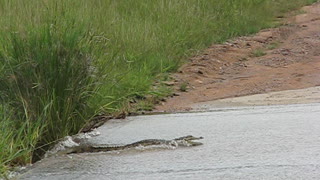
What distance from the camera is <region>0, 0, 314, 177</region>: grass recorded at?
4.82 metres

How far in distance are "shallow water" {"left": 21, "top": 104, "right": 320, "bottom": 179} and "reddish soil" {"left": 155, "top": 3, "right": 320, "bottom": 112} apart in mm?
1509

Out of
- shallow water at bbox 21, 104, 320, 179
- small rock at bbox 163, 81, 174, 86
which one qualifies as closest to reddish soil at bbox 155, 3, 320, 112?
small rock at bbox 163, 81, 174, 86

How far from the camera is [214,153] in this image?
4.20 metres

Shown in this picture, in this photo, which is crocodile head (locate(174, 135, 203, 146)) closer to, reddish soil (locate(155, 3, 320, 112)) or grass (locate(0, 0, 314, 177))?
grass (locate(0, 0, 314, 177))

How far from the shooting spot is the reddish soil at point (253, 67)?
7934mm

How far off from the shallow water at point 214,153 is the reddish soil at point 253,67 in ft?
4.95

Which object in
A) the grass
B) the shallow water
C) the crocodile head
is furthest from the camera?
the grass

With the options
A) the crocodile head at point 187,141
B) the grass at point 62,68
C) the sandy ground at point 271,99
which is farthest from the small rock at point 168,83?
the crocodile head at point 187,141

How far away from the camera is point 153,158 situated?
4.21 meters

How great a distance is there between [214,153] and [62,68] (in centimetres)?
156

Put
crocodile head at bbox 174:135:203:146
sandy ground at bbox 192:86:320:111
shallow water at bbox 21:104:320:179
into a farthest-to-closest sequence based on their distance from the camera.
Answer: sandy ground at bbox 192:86:320:111, crocodile head at bbox 174:135:203:146, shallow water at bbox 21:104:320:179

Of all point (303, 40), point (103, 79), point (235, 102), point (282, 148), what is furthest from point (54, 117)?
point (303, 40)

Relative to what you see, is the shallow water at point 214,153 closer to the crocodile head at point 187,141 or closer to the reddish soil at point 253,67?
the crocodile head at point 187,141

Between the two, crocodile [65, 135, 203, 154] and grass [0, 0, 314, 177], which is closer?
crocodile [65, 135, 203, 154]
